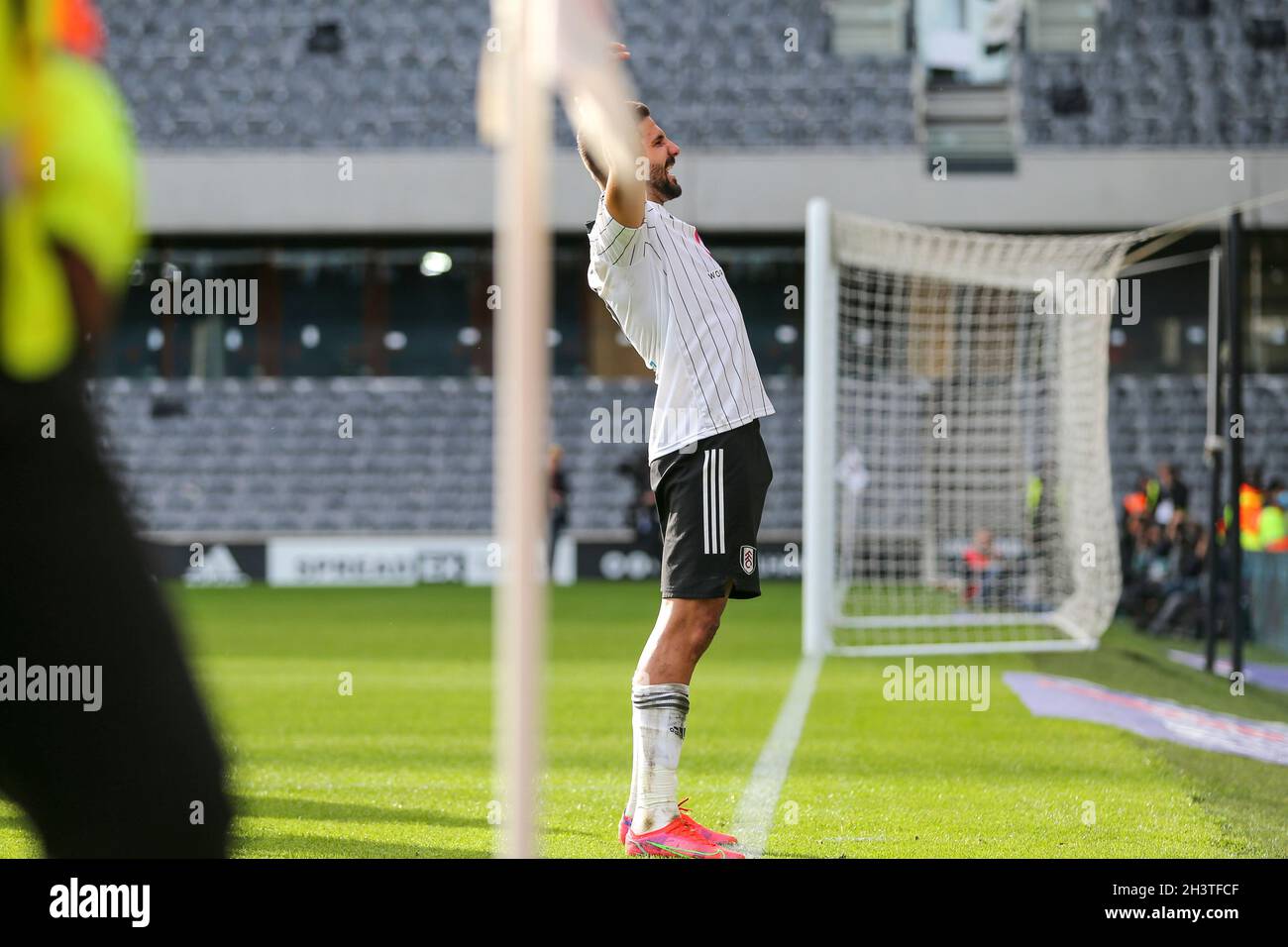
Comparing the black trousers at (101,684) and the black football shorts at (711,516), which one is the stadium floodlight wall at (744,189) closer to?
the black football shorts at (711,516)

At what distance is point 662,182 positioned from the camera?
14.2 ft

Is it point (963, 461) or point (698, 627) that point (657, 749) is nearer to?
point (698, 627)

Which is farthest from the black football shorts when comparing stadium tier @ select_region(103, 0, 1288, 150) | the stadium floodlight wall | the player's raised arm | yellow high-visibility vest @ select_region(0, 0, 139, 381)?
stadium tier @ select_region(103, 0, 1288, 150)

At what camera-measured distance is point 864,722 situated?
771cm

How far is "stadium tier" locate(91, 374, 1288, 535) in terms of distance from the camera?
22.9 metres

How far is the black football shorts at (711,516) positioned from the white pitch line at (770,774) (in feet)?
2.41

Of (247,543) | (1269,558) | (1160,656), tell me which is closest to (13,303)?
(1160,656)

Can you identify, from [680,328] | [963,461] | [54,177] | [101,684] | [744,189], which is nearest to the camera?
[54,177]

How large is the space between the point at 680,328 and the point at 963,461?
12.9 metres

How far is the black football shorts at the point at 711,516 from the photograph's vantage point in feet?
13.7

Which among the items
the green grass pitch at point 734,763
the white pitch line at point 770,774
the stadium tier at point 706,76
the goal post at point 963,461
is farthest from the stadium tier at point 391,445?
the white pitch line at point 770,774

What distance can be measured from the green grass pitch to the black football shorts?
81 centimetres

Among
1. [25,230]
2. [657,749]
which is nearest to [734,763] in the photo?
[657,749]

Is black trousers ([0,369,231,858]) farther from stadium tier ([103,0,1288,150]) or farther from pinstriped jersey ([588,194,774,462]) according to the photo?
stadium tier ([103,0,1288,150])
